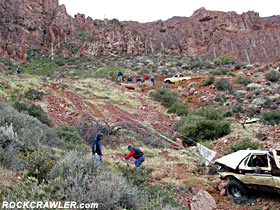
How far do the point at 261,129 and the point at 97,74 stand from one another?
2120 cm

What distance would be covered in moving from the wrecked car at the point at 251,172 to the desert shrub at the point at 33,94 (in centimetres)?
1258

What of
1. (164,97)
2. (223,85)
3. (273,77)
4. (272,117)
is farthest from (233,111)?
(273,77)

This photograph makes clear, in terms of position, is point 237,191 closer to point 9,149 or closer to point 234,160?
point 234,160

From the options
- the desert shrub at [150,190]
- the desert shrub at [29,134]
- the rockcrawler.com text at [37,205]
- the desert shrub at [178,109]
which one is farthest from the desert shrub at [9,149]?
the desert shrub at [178,109]

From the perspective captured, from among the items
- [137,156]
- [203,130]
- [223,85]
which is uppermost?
[223,85]

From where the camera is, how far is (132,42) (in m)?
49.1

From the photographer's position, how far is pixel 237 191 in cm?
554

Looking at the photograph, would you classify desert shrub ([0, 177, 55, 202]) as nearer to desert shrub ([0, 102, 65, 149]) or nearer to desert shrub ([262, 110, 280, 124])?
desert shrub ([0, 102, 65, 149])

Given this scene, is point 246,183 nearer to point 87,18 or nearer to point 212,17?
point 212,17

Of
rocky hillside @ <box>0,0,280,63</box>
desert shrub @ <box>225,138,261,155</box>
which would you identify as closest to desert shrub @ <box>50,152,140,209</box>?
desert shrub @ <box>225,138,261,155</box>

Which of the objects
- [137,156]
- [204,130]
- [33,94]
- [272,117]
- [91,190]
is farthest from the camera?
[33,94]

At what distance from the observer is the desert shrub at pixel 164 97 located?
1782 cm

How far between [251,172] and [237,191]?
0.65 m

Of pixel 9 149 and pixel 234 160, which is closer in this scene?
pixel 9 149
